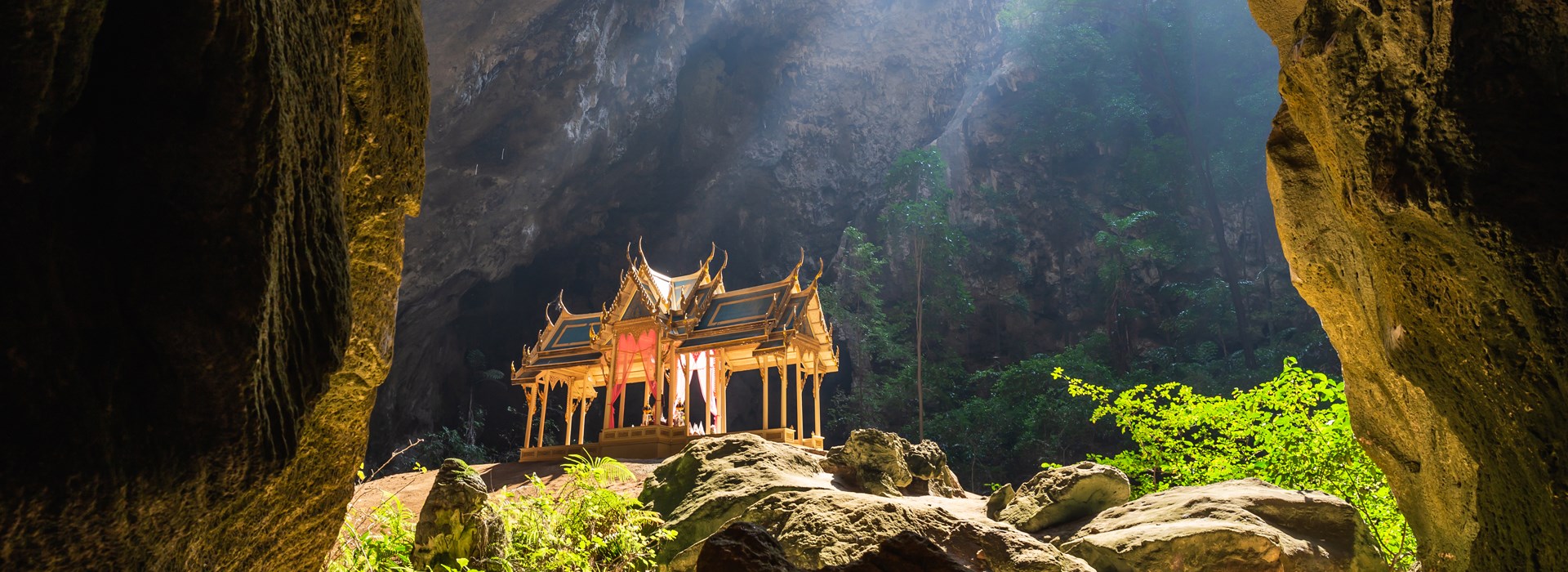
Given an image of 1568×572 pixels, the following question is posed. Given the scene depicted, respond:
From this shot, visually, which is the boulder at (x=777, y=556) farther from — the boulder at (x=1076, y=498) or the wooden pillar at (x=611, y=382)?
the wooden pillar at (x=611, y=382)

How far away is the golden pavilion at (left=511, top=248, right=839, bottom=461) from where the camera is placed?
15211mm

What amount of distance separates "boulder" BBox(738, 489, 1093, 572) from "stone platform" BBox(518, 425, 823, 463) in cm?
843

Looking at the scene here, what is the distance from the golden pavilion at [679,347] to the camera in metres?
15.2

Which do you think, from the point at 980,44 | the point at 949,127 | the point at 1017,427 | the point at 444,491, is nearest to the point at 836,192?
the point at 949,127

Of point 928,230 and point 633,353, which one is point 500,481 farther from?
point 928,230

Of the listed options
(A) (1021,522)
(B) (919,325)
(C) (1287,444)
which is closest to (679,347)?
(A) (1021,522)

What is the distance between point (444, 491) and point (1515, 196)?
531 centimetres

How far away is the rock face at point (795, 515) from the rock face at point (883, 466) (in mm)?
1096

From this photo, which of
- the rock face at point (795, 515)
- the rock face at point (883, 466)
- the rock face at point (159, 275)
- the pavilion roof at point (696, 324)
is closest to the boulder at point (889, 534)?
the rock face at point (795, 515)

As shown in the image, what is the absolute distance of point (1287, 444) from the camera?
22.6 feet

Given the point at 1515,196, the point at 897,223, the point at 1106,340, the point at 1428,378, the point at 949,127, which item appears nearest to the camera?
the point at 1515,196

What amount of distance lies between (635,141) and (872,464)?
20.1 meters

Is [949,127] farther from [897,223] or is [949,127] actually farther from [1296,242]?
[1296,242]

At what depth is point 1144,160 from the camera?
31750 mm
